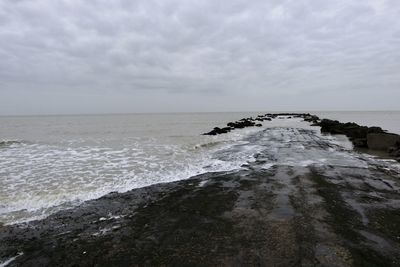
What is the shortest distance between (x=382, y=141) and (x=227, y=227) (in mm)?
16973

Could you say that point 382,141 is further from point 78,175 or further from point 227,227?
point 78,175

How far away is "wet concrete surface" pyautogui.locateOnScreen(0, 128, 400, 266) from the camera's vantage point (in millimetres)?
5062

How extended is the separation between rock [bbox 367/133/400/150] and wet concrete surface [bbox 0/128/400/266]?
31.7ft

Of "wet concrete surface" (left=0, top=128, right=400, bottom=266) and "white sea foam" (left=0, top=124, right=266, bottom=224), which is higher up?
"wet concrete surface" (left=0, top=128, right=400, bottom=266)

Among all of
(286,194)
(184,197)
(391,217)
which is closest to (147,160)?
(184,197)

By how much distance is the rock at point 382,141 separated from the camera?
18.5 m

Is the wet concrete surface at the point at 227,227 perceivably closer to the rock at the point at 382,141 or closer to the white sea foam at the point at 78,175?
the white sea foam at the point at 78,175

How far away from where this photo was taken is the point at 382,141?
62.2 feet

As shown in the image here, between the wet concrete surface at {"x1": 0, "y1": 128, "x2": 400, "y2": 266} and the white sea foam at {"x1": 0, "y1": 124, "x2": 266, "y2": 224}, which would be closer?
the wet concrete surface at {"x1": 0, "y1": 128, "x2": 400, "y2": 266}

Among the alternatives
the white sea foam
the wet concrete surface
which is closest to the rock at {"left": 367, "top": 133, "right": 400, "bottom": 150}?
the white sea foam

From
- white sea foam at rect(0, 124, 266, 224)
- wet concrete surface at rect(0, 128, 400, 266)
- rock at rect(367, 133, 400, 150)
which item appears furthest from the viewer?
rock at rect(367, 133, 400, 150)

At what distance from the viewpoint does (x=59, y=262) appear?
5113 mm

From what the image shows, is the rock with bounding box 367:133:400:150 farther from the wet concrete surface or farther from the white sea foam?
the wet concrete surface

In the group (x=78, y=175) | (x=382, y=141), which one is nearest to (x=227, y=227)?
(x=78, y=175)
